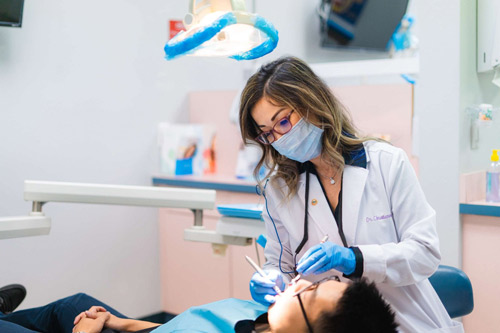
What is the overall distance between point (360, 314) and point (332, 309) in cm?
8

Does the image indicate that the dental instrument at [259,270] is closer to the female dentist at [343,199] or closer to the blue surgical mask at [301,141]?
the female dentist at [343,199]

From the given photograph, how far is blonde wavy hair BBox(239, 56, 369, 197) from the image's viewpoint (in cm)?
163

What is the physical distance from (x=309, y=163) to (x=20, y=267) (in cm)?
189

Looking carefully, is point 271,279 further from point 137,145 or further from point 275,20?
point 275,20

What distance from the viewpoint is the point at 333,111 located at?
65.7 inches

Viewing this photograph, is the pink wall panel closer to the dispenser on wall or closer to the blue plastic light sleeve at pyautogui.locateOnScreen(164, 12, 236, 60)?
the dispenser on wall

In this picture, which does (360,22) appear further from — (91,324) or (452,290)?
(91,324)

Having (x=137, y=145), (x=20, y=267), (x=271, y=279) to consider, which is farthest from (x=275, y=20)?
(x=271, y=279)

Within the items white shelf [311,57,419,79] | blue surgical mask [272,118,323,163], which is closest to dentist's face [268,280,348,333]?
blue surgical mask [272,118,323,163]

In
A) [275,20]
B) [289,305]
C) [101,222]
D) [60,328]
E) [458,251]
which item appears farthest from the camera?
[275,20]

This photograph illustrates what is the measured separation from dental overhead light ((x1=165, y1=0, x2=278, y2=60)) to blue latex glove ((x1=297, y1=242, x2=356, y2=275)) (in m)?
0.64

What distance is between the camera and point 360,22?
175 inches

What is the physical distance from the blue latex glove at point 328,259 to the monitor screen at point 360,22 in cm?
311

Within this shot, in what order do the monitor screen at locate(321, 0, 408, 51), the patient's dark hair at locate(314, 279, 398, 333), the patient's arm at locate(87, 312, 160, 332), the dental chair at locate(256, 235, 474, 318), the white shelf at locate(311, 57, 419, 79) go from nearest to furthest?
1. the patient's dark hair at locate(314, 279, 398, 333)
2. the dental chair at locate(256, 235, 474, 318)
3. the patient's arm at locate(87, 312, 160, 332)
4. the white shelf at locate(311, 57, 419, 79)
5. the monitor screen at locate(321, 0, 408, 51)
